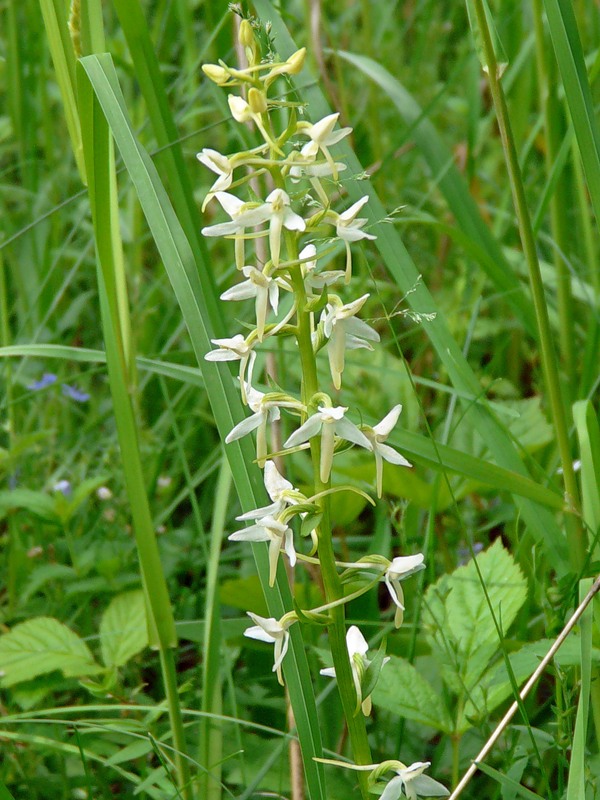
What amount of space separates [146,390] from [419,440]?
1460 millimetres

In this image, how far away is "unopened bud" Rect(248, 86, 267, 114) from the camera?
94 centimetres

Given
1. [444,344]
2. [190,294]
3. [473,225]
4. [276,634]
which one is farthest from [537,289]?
[276,634]

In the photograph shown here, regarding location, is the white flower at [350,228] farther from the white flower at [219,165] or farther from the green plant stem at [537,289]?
the green plant stem at [537,289]

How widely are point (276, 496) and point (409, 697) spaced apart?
484mm

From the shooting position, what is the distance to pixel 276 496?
103 centimetres

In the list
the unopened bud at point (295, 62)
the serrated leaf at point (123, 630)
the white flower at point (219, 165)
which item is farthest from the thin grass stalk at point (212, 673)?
the unopened bud at point (295, 62)

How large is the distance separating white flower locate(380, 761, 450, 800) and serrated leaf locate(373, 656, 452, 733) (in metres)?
0.27

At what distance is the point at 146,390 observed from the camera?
2.67m

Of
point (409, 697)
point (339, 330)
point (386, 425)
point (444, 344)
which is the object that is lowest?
point (409, 697)

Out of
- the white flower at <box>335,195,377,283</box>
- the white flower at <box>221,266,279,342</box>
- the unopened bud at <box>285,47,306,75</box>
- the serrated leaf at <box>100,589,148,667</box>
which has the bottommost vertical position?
the serrated leaf at <box>100,589,148,667</box>

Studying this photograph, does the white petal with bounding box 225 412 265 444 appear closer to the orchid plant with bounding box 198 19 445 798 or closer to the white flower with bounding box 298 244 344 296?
the orchid plant with bounding box 198 19 445 798

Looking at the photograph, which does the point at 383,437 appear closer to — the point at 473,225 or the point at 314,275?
the point at 314,275

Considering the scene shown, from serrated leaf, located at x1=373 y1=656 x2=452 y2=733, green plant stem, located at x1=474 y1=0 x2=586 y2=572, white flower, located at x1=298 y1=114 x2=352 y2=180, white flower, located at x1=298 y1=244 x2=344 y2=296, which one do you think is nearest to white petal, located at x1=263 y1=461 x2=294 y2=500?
white flower, located at x1=298 y1=244 x2=344 y2=296

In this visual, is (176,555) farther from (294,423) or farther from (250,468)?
(250,468)
